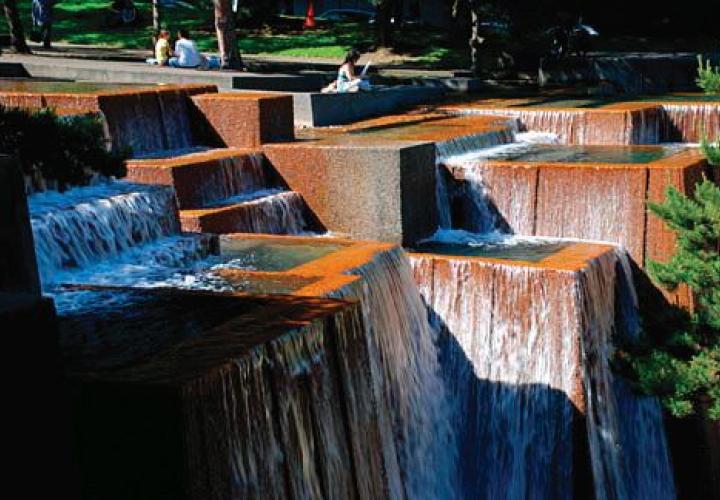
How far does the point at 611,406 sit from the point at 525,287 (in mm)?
1424

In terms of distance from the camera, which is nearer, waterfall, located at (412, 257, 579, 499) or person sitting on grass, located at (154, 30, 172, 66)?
waterfall, located at (412, 257, 579, 499)

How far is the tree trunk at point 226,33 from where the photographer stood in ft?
62.9

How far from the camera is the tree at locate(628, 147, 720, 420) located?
30.4ft

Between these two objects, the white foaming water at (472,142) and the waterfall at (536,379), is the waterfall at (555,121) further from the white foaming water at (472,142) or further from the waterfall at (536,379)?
the waterfall at (536,379)

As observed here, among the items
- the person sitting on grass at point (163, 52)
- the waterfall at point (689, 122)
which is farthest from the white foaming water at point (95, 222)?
the person sitting on grass at point (163, 52)

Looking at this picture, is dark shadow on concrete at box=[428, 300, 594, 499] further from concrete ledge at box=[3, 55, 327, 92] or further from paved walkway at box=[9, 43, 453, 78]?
paved walkway at box=[9, 43, 453, 78]

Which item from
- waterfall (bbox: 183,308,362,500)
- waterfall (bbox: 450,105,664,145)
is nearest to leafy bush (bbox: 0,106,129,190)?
waterfall (bbox: 183,308,362,500)

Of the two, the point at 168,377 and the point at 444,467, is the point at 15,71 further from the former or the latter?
the point at 168,377

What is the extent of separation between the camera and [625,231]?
421 inches

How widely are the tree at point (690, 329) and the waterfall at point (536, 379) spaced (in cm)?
45

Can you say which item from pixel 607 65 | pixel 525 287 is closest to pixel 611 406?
pixel 525 287

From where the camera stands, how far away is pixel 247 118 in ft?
39.2

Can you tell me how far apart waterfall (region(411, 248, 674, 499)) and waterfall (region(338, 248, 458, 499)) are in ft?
0.85

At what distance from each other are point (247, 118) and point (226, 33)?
7.74 m
